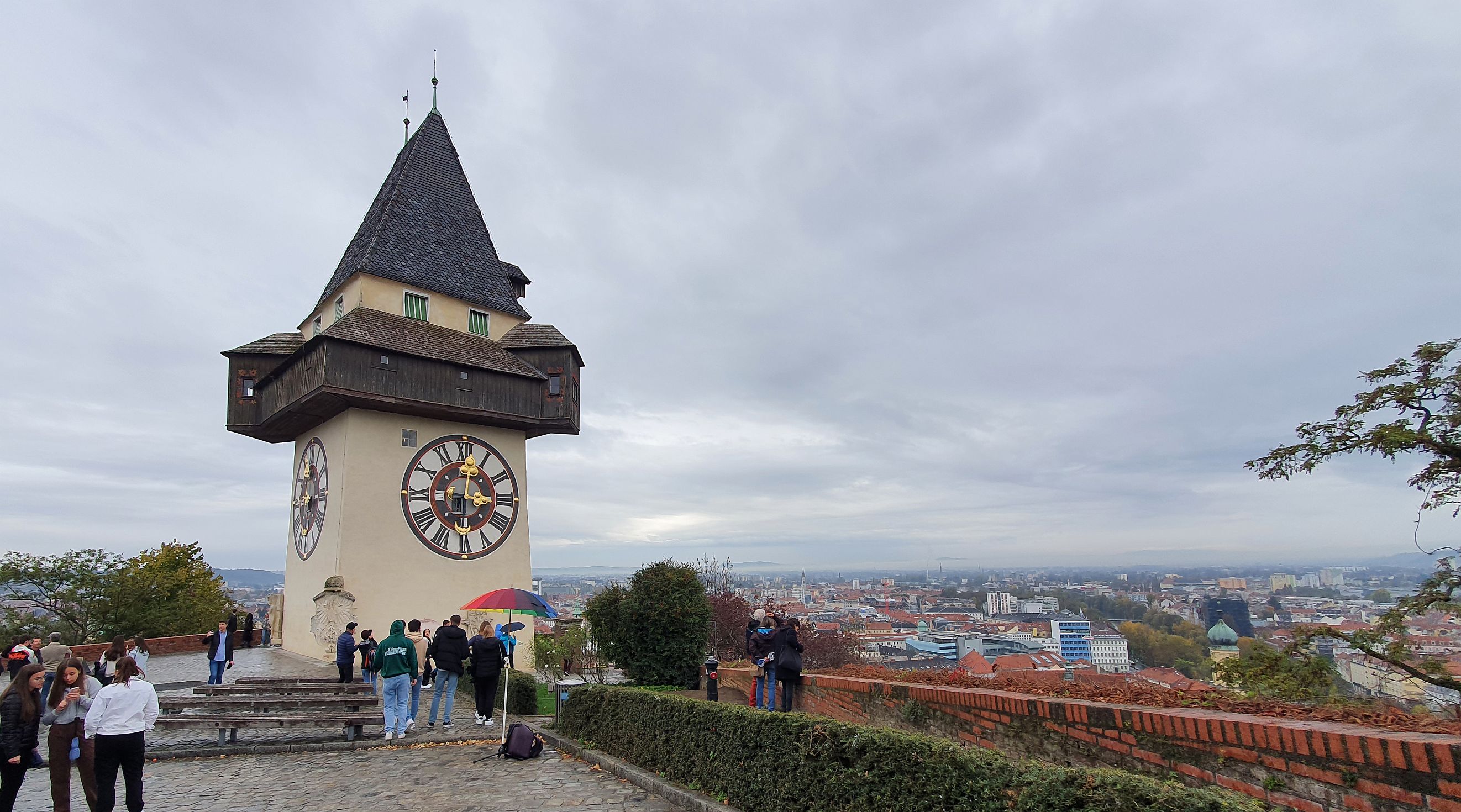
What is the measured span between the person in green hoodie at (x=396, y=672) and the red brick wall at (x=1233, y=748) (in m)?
7.16

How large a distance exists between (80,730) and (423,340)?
13338 mm

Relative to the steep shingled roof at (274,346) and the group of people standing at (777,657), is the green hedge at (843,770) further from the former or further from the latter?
the steep shingled roof at (274,346)

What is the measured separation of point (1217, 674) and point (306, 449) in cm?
2085

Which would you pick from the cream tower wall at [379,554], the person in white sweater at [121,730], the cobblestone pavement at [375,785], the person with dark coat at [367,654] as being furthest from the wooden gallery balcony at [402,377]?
the person in white sweater at [121,730]

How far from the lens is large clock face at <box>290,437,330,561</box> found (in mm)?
18484

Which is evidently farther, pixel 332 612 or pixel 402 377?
pixel 402 377

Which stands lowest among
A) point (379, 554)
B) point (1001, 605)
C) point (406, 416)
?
point (1001, 605)

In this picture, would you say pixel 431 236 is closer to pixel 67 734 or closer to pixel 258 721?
pixel 258 721

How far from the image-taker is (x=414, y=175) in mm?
22672

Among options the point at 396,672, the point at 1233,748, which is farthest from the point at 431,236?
the point at 1233,748

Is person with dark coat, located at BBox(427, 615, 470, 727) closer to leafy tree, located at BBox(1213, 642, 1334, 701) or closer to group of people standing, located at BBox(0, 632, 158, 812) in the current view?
group of people standing, located at BBox(0, 632, 158, 812)

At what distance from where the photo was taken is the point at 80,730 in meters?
6.58

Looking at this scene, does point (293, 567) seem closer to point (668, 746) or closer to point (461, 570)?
point (461, 570)

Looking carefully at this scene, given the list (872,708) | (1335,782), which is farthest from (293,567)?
(1335,782)
